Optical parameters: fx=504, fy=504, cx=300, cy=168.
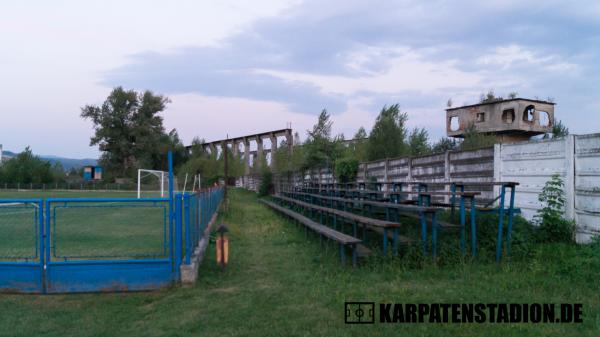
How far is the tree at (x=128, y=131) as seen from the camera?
72.9 metres

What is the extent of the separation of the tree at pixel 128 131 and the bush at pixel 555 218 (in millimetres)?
70310

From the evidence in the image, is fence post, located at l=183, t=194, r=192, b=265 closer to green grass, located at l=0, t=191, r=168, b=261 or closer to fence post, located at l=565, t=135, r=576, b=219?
green grass, located at l=0, t=191, r=168, b=261

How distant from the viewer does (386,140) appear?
945 inches

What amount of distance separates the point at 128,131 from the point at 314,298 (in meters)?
72.4

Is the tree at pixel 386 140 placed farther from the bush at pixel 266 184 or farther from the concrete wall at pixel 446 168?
the bush at pixel 266 184

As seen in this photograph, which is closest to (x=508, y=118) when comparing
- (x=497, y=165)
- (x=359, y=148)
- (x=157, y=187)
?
(x=359, y=148)

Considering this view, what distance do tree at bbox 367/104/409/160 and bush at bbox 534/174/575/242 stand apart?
50.3 ft

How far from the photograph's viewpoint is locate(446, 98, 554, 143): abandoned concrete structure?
1342 inches

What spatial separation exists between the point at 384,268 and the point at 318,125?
2129 cm

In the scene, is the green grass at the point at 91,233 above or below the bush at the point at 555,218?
below

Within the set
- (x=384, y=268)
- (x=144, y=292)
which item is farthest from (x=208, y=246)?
(x=384, y=268)

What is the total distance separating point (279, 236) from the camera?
42.3 feet

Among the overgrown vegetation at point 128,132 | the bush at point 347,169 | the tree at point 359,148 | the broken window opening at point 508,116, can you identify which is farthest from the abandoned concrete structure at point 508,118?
the overgrown vegetation at point 128,132

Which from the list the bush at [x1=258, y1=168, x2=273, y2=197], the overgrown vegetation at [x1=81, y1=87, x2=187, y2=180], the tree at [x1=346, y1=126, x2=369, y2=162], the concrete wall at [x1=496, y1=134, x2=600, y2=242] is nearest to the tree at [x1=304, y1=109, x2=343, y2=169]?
the tree at [x1=346, y1=126, x2=369, y2=162]
